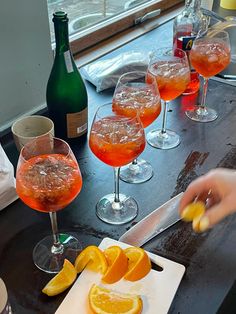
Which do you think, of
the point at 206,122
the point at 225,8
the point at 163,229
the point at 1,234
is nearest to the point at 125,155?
the point at 163,229

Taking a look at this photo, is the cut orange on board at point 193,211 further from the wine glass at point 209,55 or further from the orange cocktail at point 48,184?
the wine glass at point 209,55

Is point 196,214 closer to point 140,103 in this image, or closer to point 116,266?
point 116,266

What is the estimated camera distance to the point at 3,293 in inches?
20.1

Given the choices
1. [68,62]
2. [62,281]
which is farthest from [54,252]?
[68,62]

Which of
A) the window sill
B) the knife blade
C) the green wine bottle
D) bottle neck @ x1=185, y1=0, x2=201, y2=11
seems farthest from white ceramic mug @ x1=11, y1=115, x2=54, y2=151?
bottle neck @ x1=185, y1=0, x2=201, y2=11

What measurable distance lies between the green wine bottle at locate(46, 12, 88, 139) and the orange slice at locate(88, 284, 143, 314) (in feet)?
1.29

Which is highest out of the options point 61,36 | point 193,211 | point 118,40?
point 61,36

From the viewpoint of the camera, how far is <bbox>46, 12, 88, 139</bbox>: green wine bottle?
0.89 m

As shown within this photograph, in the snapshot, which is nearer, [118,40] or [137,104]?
[137,104]

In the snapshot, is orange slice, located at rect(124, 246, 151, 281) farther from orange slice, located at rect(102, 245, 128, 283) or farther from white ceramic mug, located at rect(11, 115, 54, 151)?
white ceramic mug, located at rect(11, 115, 54, 151)

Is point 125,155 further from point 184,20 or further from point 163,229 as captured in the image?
point 184,20

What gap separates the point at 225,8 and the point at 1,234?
54.2 inches

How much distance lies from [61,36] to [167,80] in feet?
0.76

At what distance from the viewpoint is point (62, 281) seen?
0.62 m
